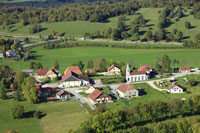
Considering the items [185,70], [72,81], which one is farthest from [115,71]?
[185,70]

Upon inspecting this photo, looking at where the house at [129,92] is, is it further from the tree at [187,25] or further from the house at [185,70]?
the tree at [187,25]

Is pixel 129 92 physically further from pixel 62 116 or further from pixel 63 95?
pixel 62 116

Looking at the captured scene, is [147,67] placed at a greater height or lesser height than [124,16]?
lesser

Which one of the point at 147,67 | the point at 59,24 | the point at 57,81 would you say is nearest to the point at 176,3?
the point at 59,24

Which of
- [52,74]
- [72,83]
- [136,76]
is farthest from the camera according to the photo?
[52,74]

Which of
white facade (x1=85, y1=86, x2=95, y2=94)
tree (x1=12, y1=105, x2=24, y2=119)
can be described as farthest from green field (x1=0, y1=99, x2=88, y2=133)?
white facade (x1=85, y1=86, x2=95, y2=94)

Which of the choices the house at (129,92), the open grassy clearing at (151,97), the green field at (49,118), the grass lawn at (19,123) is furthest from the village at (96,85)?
the grass lawn at (19,123)

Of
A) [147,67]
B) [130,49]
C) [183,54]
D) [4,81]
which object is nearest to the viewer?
[4,81]

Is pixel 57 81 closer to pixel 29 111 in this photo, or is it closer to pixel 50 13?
pixel 29 111
